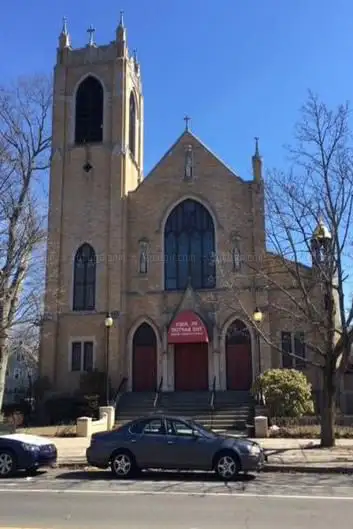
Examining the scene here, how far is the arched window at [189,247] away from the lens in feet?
107

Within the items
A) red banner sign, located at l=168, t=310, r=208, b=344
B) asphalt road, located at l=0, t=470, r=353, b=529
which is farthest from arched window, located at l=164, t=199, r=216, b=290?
asphalt road, located at l=0, t=470, r=353, b=529

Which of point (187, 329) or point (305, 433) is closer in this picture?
point (305, 433)

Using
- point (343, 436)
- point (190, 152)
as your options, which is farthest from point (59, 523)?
point (190, 152)

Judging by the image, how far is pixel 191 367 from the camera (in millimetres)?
31547

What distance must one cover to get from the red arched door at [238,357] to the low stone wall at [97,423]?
7.06 meters

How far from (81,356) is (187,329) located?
19.6 ft

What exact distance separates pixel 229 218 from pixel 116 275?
6.84 metres

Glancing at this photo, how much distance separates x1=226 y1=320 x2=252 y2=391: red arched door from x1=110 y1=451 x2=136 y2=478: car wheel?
17.5 m

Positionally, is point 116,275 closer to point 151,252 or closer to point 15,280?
point 151,252

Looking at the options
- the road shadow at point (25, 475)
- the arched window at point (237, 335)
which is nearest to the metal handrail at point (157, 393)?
the arched window at point (237, 335)

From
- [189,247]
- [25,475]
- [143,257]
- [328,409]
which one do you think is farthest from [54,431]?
[189,247]

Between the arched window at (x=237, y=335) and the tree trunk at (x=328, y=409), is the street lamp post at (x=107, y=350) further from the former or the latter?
the tree trunk at (x=328, y=409)

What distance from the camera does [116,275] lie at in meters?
32.7

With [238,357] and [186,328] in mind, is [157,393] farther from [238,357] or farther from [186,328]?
[238,357]
